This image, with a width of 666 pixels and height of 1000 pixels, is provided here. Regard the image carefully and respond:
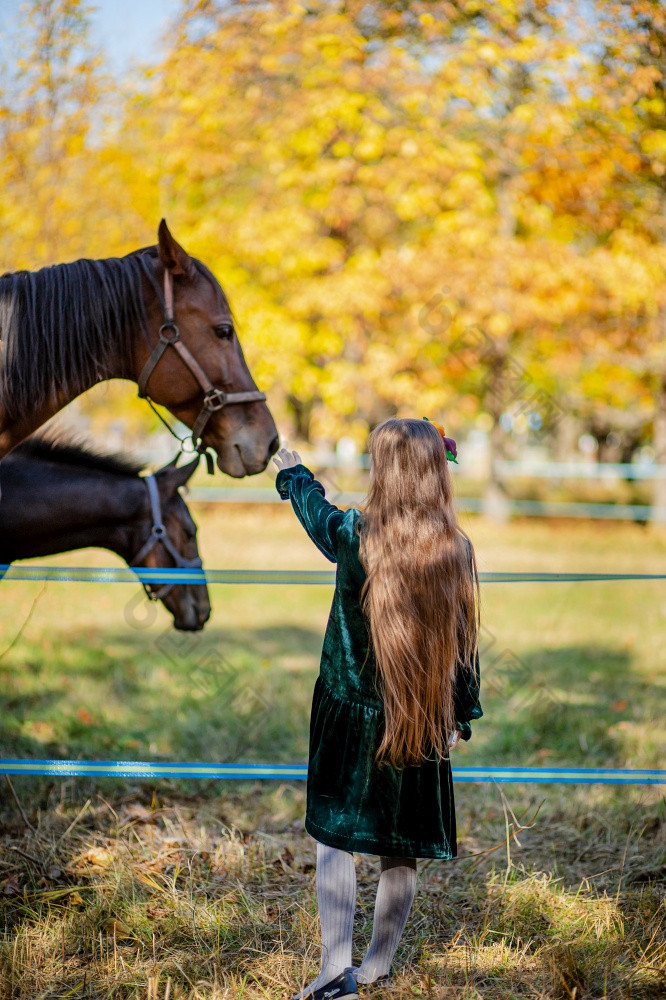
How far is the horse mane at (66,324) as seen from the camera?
2748mm

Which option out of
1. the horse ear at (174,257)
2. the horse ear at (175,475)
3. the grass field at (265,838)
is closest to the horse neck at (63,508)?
the horse ear at (175,475)

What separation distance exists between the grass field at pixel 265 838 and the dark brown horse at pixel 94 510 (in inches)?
10.2

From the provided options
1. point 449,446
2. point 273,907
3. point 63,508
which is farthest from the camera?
point 63,508

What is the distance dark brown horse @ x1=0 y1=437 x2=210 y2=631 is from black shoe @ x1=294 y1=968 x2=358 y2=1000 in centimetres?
194

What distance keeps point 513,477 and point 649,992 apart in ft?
72.5

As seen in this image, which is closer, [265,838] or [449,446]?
[449,446]

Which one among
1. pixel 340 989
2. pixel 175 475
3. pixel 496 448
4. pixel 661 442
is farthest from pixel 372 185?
pixel 340 989

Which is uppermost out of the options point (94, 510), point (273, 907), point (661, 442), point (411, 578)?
point (411, 578)

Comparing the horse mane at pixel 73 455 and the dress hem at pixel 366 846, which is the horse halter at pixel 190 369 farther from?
the dress hem at pixel 366 846

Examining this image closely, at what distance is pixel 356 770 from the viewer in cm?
216

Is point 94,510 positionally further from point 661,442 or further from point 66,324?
point 661,442

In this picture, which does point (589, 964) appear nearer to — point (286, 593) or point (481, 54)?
point (286, 593)

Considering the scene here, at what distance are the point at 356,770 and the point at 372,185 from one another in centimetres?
1190

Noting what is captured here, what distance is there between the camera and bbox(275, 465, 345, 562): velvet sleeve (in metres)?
2.26
